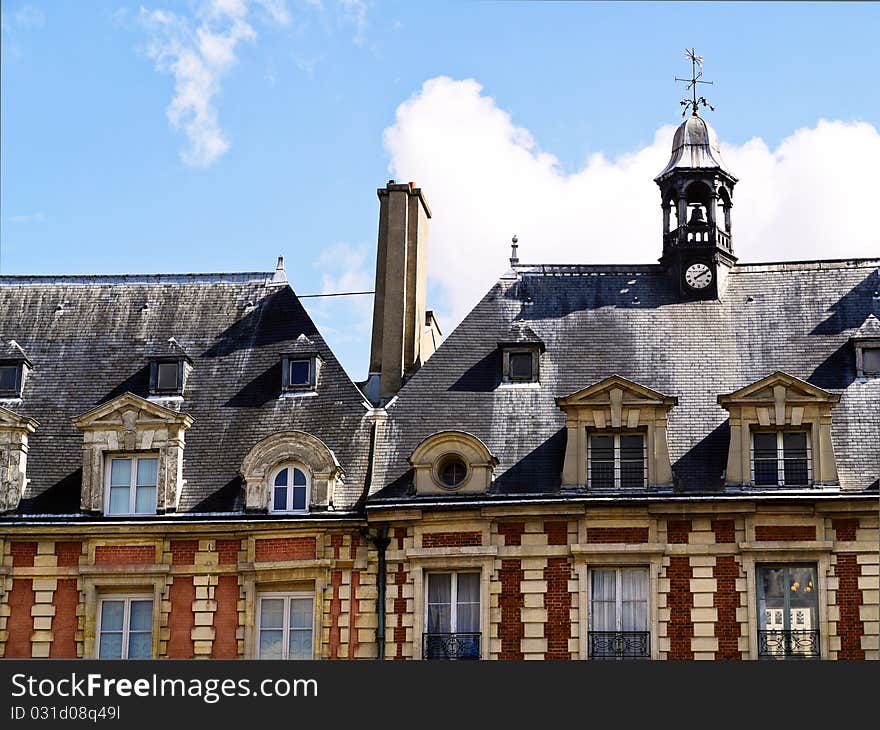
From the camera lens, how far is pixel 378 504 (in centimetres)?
3183

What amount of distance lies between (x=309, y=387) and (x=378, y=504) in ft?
10.7

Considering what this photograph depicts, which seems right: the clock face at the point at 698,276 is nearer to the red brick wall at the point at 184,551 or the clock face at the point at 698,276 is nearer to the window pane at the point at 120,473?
the red brick wall at the point at 184,551

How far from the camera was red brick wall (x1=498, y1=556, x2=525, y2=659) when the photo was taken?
31016mm

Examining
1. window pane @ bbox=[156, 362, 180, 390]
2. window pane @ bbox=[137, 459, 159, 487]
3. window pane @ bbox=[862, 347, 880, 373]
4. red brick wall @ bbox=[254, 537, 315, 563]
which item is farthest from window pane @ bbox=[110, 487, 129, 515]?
window pane @ bbox=[862, 347, 880, 373]

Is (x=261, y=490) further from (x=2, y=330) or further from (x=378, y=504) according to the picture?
(x=2, y=330)

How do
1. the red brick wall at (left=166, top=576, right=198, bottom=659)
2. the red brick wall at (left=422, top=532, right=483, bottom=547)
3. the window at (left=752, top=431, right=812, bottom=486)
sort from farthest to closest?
the red brick wall at (left=166, top=576, right=198, bottom=659), the red brick wall at (left=422, top=532, right=483, bottom=547), the window at (left=752, top=431, right=812, bottom=486)

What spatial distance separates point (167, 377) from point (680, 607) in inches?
382

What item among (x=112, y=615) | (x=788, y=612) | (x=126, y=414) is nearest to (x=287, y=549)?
(x=112, y=615)

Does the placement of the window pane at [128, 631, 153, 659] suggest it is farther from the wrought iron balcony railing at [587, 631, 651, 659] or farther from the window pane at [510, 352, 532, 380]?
the window pane at [510, 352, 532, 380]

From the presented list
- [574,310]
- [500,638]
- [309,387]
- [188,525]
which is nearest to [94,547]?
[188,525]

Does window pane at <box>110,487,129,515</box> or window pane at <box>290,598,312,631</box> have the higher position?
window pane at <box>110,487,129,515</box>

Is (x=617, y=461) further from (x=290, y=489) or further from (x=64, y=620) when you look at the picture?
(x=64, y=620)

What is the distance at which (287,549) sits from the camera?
32188mm

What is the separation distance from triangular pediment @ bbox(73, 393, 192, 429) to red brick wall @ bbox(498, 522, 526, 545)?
5653 millimetres
